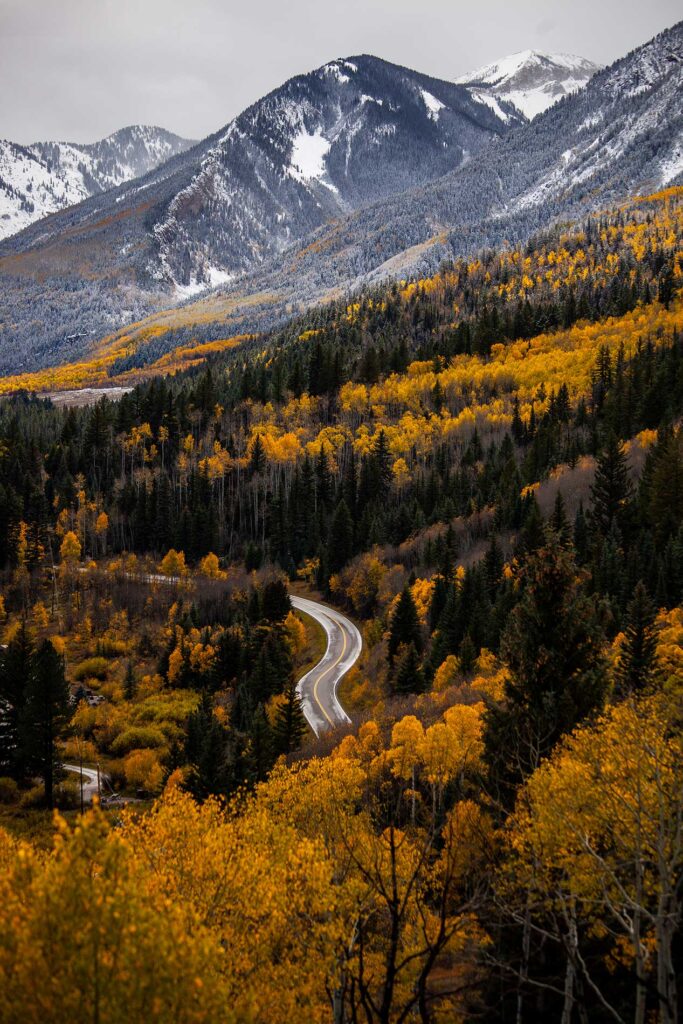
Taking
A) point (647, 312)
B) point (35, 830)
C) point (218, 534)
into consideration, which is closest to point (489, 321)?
point (647, 312)

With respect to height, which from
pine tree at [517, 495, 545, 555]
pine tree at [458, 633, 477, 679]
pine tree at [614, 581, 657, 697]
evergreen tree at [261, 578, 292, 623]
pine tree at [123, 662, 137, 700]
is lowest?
pine tree at [123, 662, 137, 700]

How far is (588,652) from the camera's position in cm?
2548

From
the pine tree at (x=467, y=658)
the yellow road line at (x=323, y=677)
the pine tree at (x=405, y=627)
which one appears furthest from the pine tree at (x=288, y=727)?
the pine tree at (x=405, y=627)

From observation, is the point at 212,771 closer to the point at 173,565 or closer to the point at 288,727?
the point at 288,727

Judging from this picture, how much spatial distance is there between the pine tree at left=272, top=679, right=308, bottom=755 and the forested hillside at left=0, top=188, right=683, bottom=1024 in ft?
0.82

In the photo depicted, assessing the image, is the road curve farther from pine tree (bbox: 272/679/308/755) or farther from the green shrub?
the green shrub

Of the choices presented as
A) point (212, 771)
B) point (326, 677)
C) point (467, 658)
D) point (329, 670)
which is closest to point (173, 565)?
point (329, 670)

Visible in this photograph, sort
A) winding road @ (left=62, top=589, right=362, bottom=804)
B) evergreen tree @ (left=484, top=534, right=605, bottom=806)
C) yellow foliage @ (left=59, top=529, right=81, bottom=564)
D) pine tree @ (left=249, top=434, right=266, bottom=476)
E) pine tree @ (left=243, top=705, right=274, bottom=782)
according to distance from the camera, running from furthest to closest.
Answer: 1. pine tree @ (left=249, top=434, right=266, bottom=476)
2. yellow foliage @ (left=59, top=529, right=81, bottom=564)
3. winding road @ (left=62, top=589, right=362, bottom=804)
4. pine tree @ (left=243, top=705, right=274, bottom=782)
5. evergreen tree @ (left=484, top=534, right=605, bottom=806)

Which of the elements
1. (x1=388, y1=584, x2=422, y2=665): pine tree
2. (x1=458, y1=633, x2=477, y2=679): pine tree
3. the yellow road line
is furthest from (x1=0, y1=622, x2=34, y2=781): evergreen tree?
(x1=458, y1=633, x2=477, y2=679): pine tree

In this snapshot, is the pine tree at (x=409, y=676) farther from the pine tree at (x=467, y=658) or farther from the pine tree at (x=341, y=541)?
the pine tree at (x=341, y=541)

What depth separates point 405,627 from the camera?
7775 cm

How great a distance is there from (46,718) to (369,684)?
32835 millimetres

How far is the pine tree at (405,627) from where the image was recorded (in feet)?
254

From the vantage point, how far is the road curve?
6969cm
